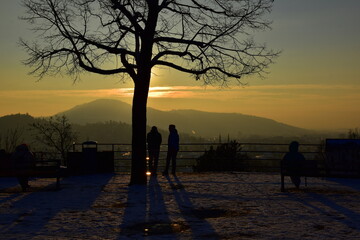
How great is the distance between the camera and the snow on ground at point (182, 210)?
10.0 metres

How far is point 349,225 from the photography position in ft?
34.7

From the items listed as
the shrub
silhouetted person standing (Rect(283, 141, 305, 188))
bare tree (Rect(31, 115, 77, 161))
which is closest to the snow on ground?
silhouetted person standing (Rect(283, 141, 305, 188))

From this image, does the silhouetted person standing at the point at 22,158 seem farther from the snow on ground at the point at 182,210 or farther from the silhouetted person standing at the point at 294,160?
the silhouetted person standing at the point at 294,160

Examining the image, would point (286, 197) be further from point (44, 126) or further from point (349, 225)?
point (44, 126)

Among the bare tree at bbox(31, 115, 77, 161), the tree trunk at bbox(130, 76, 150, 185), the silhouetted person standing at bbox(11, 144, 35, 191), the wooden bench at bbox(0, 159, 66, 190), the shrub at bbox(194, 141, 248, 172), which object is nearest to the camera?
the wooden bench at bbox(0, 159, 66, 190)

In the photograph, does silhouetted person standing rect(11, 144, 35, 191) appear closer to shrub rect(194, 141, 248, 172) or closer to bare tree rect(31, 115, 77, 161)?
shrub rect(194, 141, 248, 172)

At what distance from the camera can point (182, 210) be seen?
41.4 feet

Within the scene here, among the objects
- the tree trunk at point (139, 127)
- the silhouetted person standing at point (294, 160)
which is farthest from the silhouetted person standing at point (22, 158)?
the silhouetted person standing at point (294, 160)

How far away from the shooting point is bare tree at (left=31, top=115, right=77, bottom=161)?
37869mm

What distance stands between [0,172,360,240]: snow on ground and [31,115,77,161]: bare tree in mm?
18638

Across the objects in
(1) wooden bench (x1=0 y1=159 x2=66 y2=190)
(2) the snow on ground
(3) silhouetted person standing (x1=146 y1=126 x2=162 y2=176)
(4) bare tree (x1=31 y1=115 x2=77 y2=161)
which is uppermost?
(4) bare tree (x1=31 y1=115 x2=77 y2=161)

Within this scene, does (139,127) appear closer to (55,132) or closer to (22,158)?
(22,158)

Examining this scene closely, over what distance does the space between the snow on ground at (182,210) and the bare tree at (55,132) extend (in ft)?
61.1

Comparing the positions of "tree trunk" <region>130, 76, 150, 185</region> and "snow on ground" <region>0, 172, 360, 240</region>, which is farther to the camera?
"tree trunk" <region>130, 76, 150, 185</region>
